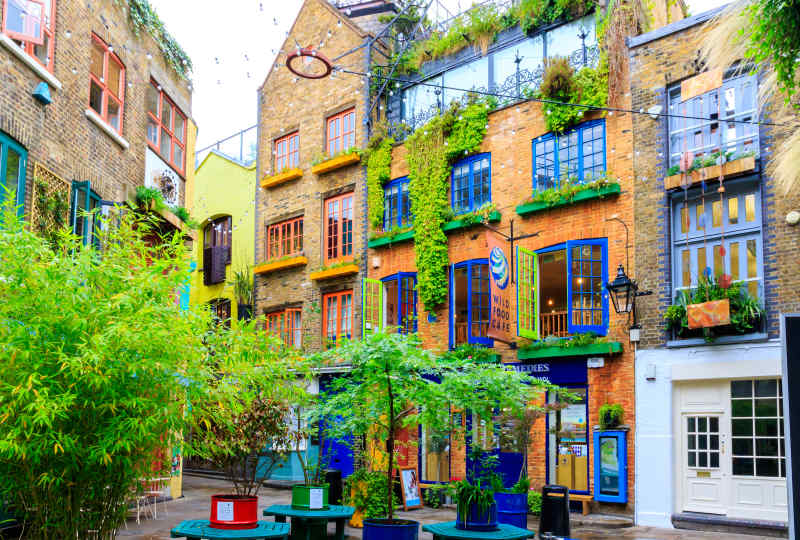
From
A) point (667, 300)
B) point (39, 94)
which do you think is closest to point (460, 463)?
point (667, 300)

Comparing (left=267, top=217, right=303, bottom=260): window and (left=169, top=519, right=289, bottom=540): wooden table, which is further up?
(left=267, top=217, right=303, bottom=260): window

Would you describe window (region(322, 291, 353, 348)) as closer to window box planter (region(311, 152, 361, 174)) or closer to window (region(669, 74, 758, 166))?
window box planter (region(311, 152, 361, 174))

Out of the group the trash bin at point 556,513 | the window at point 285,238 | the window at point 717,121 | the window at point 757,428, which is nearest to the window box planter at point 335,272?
the window at point 285,238

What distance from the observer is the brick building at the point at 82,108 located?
11.1 metres

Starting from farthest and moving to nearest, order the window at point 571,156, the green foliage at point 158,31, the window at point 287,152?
1. the window at point 287,152
2. the window at point 571,156
3. the green foliage at point 158,31

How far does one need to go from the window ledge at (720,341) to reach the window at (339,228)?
971 centimetres

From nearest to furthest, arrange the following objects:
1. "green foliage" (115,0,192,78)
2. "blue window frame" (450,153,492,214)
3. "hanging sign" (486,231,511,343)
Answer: "green foliage" (115,0,192,78) → "hanging sign" (486,231,511,343) → "blue window frame" (450,153,492,214)

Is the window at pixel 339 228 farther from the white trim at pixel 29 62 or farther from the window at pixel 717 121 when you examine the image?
the white trim at pixel 29 62

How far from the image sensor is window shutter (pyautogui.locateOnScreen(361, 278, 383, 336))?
20500 mm

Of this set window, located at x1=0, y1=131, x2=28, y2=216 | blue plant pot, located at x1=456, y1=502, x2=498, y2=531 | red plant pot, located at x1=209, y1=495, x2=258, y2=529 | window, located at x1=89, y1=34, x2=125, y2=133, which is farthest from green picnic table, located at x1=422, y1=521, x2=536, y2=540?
window, located at x1=89, y1=34, x2=125, y2=133

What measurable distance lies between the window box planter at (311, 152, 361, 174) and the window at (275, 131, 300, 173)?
1.47 meters

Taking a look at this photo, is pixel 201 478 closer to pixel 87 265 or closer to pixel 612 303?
pixel 612 303

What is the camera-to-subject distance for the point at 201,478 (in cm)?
2489

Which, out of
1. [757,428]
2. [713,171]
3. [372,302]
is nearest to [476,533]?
[757,428]
